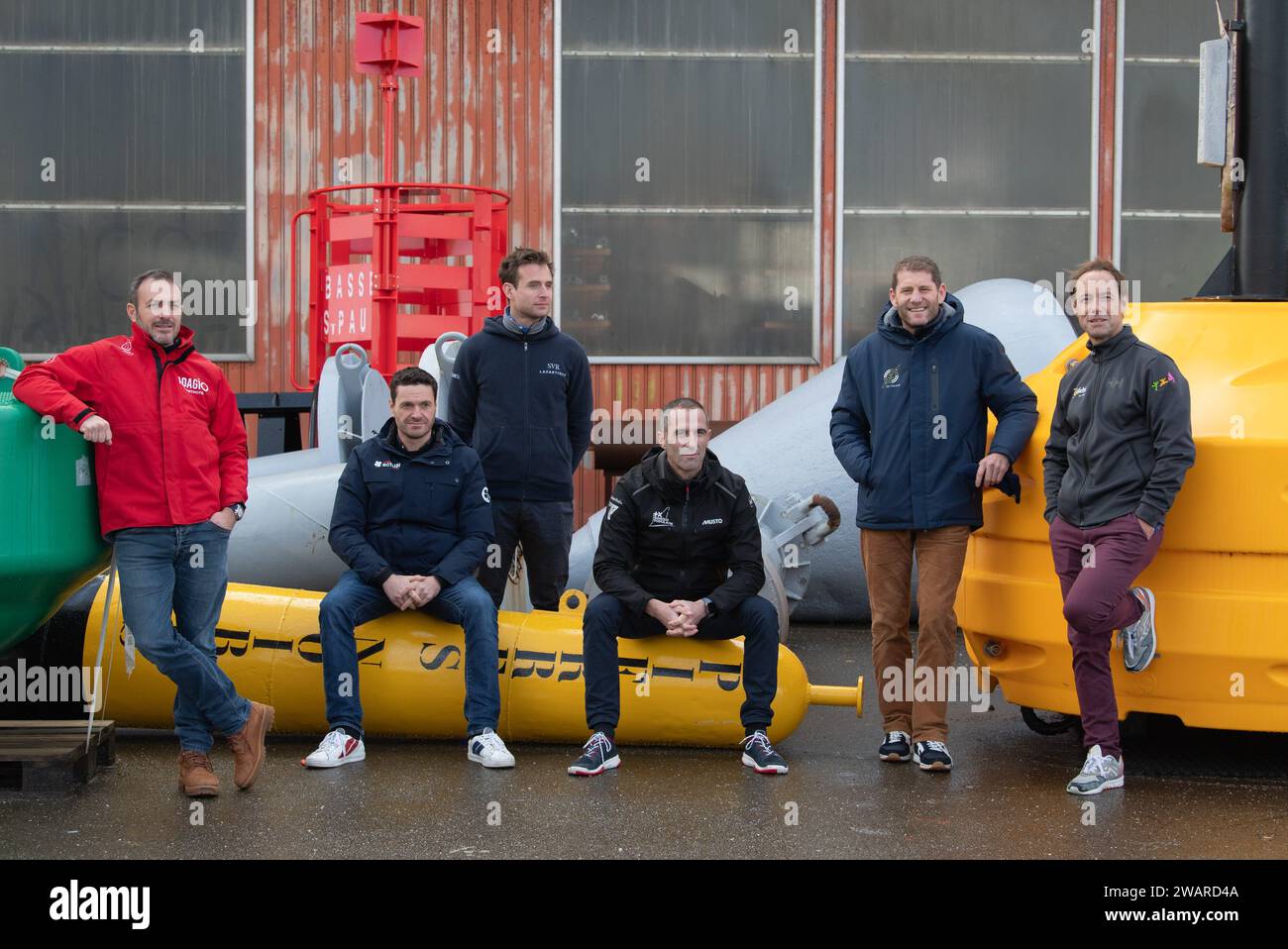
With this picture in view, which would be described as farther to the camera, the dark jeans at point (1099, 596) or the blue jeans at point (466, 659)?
the blue jeans at point (466, 659)

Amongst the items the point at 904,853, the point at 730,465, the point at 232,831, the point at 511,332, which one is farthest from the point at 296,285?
the point at 904,853

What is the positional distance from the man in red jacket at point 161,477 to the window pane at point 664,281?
8135 mm

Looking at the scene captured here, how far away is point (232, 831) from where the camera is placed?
4793mm

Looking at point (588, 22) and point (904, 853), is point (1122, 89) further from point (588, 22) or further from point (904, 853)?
point (904, 853)

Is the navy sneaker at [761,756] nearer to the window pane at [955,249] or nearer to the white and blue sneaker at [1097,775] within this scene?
the white and blue sneaker at [1097,775]

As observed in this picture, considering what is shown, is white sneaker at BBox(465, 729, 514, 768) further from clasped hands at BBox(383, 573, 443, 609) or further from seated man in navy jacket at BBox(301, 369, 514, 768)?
clasped hands at BBox(383, 573, 443, 609)

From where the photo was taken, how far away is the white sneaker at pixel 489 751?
569 cm

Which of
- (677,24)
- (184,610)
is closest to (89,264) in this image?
(677,24)

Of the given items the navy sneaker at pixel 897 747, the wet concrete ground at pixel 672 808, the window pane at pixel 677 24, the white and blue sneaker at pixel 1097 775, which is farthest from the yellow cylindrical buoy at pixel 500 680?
the window pane at pixel 677 24

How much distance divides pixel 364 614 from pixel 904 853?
96.5 inches

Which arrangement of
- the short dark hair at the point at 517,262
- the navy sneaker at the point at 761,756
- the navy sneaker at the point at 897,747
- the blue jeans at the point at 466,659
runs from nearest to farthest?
the navy sneaker at the point at 761,756, the blue jeans at the point at 466,659, the navy sneaker at the point at 897,747, the short dark hair at the point at 517,262

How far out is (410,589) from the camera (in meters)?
5.87

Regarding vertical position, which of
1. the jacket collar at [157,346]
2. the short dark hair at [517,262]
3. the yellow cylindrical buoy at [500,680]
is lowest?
the yellow cylindrical buoy at [500,680]

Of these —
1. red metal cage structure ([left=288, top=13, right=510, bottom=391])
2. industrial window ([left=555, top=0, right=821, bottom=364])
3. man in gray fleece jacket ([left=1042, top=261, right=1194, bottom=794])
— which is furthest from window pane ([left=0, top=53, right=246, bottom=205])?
man in gray fleece jacket ([left=1042, top=261, right=1194, bottom=794])
